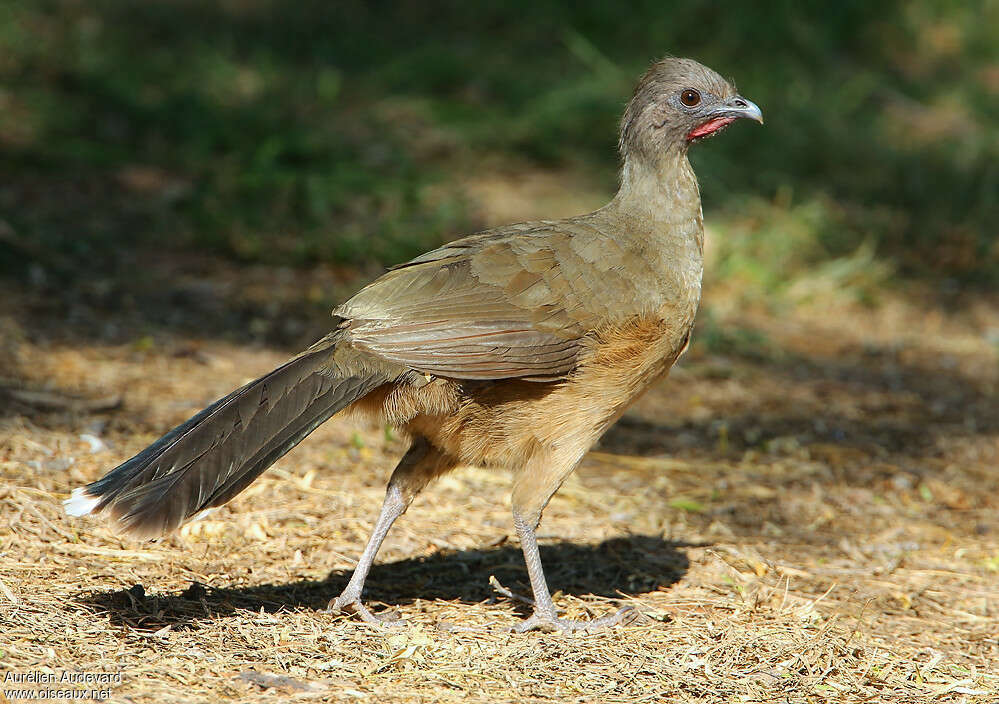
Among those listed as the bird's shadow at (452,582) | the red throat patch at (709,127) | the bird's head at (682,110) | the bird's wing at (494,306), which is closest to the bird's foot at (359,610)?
the bird's shadow at (452,582)

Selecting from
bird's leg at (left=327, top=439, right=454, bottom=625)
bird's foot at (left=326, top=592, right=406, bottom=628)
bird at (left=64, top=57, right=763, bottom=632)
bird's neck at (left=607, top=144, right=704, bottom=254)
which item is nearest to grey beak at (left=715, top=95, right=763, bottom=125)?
bird's neck at (left=607, top=144, right=704, bottom=254)

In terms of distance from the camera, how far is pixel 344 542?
4.69 metres

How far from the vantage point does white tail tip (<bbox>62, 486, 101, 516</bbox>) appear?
11.5ft

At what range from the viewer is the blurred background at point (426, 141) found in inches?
315

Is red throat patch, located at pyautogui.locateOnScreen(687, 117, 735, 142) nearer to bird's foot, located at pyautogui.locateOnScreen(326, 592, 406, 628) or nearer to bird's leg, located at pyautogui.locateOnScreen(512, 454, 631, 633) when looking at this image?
bird's leg, located at pyautogui.locateOnScreen(512, 454, 631, 633)

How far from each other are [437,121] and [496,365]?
6479 mm

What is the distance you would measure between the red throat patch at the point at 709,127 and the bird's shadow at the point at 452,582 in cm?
175

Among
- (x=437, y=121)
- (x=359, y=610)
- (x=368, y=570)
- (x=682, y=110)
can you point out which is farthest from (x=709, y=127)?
(x=437, y=121)

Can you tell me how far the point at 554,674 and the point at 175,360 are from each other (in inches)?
138

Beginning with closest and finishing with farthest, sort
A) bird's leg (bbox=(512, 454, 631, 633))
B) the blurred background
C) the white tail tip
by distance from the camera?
1. the white tail tip
2. bird's leg (bbox=(512, 454, 631, 633))
3. the blurred background

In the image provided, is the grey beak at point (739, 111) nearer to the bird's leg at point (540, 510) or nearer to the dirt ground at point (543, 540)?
the bird's leg at point (540, 510)

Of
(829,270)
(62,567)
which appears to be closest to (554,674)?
(62,567)

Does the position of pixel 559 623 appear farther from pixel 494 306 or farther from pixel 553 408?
pixel 494 306

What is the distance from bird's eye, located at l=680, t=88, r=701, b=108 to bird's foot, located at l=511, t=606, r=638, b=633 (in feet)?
6.80
